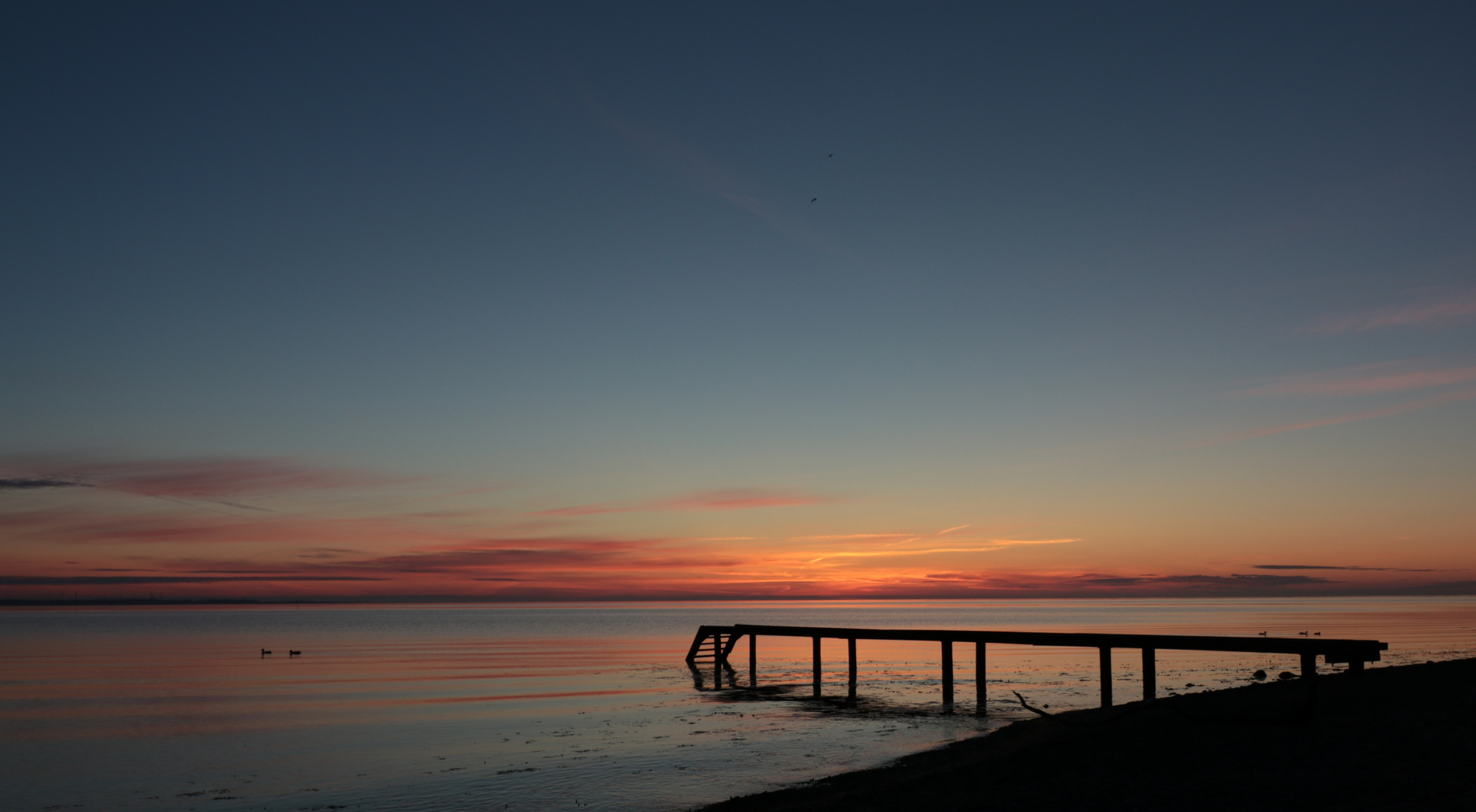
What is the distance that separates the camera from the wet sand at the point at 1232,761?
10.9 m

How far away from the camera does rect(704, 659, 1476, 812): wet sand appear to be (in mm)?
10867

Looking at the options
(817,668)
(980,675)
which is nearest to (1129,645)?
(980,675)

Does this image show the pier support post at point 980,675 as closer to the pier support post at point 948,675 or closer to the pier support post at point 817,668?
the pier support post at point 948,675

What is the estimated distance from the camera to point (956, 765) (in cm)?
1638

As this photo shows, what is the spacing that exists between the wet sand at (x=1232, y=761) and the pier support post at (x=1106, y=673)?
6923 mm

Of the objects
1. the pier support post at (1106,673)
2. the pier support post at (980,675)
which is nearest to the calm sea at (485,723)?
the pier support post at (980,675)

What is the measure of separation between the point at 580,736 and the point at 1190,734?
16415 mm

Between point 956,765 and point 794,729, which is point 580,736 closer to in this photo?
point 794,729

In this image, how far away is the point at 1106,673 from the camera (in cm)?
2603

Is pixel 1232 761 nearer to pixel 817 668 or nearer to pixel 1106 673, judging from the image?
pixel 1106 673

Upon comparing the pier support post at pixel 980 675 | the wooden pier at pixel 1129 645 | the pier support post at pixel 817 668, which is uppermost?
the wooden pier at pixel 1129 645

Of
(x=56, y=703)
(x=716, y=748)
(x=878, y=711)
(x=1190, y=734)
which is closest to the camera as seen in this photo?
(x=1190, y=734)

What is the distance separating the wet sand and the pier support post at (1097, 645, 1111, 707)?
273 inches

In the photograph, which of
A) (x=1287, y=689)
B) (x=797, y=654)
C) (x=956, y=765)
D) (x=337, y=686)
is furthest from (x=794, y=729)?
(x=797, y=654)
